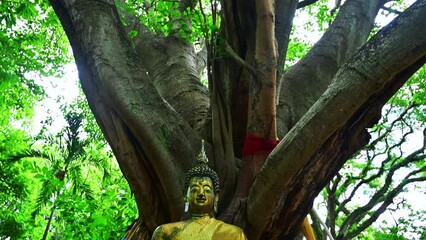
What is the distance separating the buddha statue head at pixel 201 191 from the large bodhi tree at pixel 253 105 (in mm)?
218

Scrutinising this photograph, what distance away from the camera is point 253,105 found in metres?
3.17

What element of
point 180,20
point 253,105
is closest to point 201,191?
point 253,105

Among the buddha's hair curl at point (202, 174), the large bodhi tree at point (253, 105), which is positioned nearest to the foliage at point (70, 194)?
the large bodhi tree at point (253, 105)

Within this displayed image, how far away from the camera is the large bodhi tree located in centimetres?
259

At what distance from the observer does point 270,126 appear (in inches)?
122

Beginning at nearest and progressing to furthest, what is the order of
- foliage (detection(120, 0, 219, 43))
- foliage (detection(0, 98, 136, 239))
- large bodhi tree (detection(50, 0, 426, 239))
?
1. large bodhi tree (detection(50, 0, 426, 239))
2. foliage (detection(120, 0, 219, 43))
3. foliage (detection(0, 98, 136, 239))

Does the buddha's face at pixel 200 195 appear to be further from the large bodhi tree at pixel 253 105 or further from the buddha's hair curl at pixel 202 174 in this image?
the large bodhi tree at pixel 253 105

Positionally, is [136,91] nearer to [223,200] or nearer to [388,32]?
[223,200]

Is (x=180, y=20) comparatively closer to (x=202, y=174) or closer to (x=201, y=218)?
(x=202, y=174)

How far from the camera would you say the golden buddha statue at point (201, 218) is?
264 cm

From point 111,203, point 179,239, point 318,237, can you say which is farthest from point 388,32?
point 318,237

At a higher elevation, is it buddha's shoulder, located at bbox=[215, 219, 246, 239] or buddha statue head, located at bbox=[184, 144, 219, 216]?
buddha statue head, located at bbox=[184, 144, 219, 216]

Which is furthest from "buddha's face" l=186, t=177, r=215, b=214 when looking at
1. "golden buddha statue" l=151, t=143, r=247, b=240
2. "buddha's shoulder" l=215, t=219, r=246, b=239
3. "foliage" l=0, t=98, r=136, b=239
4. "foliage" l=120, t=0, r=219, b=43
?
"foliage" l=0, t=98, r=136, b=239

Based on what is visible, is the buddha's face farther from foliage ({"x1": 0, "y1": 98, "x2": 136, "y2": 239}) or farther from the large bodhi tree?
foliage ({"x1": 0, "y1": 98, "x2": 136, "y2": 239})
